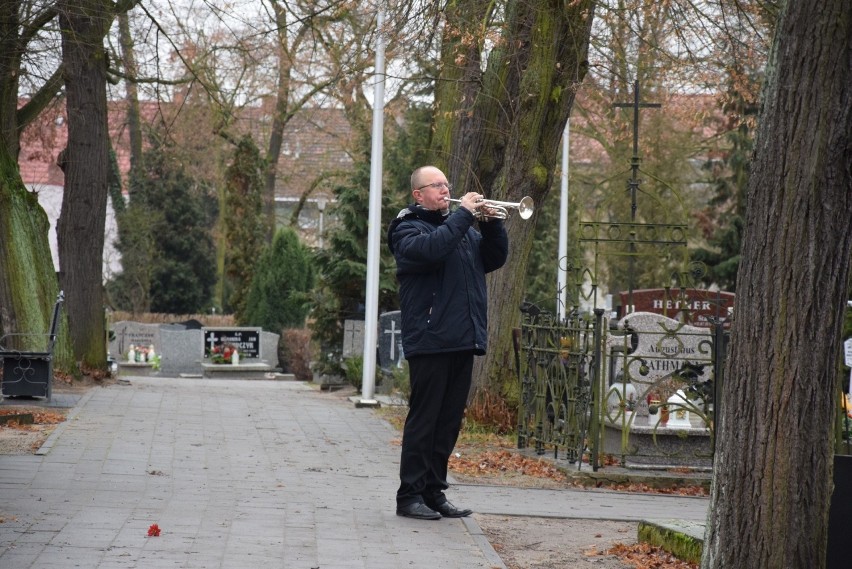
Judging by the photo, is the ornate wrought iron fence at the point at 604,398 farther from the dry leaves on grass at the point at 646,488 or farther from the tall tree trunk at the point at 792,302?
the tall tree trunk at the point at 792,302

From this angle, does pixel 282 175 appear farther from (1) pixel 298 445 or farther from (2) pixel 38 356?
(1) pixel 298 445

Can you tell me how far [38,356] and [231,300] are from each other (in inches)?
1103

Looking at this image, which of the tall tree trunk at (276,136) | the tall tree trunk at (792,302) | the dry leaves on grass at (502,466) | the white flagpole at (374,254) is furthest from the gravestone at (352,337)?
the tall tree trunk at (792,302)

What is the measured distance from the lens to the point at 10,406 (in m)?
13.8

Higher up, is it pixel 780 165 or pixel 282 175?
pixel 282 175

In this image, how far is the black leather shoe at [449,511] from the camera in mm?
7734

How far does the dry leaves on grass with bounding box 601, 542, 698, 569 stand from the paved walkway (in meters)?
0.77

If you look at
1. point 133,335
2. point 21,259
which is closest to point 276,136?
point 133,335

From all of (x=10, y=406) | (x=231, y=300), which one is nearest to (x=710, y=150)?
(x=231, y=300)

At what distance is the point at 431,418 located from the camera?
7.50 meters

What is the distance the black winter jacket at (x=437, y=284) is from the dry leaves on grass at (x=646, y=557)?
1358 millimetres

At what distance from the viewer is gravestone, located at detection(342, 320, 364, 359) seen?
24375mm

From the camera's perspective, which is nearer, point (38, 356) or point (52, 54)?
point (38, 356)

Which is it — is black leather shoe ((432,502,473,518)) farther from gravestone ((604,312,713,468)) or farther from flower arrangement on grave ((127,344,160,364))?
flower arrangement on grave ((127,344,160,364))
